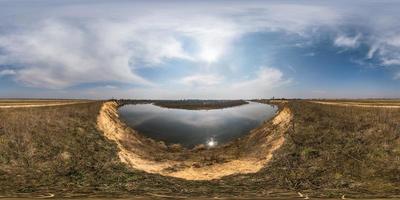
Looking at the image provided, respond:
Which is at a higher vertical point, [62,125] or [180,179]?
[62,125]

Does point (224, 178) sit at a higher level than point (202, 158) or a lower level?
higher

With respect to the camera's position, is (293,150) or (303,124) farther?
(303,124)

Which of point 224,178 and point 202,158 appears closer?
point 224,178

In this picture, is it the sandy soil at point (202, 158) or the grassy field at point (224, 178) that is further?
the sandy soil at point (202, 158)

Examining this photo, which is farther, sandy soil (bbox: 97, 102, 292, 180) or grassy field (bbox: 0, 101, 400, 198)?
Answer: sandy soil (bbox: 97, 102, 292, 180)

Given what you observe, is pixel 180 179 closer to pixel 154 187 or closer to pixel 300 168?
pixel 154 187

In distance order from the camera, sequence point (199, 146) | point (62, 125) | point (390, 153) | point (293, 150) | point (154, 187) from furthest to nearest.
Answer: point (199, 146) → point (62, 125) → point (293, 150) → point (390, 153) → point (154, 187)

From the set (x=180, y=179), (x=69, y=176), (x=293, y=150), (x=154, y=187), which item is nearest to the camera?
(x=154, y=187)

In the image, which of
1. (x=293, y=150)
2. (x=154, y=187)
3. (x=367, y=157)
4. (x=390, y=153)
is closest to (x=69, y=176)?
(x=154, y=187)
